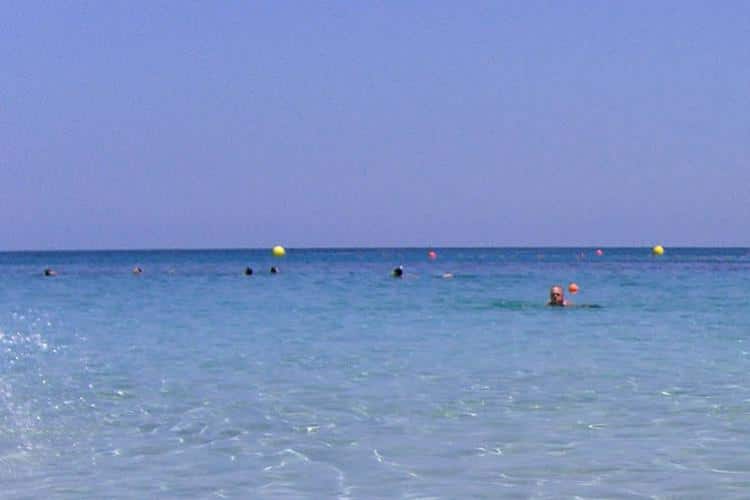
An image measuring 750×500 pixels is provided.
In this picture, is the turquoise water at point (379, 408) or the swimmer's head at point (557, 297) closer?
the turquoise water at point (379, 408)

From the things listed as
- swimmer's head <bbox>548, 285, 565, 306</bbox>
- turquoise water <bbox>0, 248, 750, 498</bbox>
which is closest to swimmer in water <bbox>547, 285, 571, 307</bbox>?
swimmer's head <bbox>548, 285, 565, 306</bbox>

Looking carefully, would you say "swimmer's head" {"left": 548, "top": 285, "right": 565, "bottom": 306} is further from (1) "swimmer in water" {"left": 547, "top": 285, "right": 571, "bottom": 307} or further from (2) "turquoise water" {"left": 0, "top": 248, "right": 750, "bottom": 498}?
(2) "turquoise water" {"left": 0, "top": 248, "right": 750, "bottom": 498}

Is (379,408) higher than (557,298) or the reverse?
the reverse

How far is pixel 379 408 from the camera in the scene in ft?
36.1

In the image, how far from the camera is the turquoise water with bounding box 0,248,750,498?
802cm

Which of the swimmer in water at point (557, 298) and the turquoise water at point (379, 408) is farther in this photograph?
the swimmer in water at point (557, 298)

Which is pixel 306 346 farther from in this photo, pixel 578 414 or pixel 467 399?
pixel 578 414

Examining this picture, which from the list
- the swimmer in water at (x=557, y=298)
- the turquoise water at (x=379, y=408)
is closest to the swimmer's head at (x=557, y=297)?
the swimmer in water at (x=557, y=298)

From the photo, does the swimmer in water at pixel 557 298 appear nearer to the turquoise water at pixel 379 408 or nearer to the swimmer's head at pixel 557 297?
the swimmer's head at pixel 557 297

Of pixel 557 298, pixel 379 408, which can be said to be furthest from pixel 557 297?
pixel 379 408

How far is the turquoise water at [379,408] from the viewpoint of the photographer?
8.02 metres

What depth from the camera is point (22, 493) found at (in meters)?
7.62

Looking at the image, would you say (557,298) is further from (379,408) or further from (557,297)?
(379,408)

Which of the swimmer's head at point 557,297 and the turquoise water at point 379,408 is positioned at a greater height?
the swimmer's head at point 557,297
